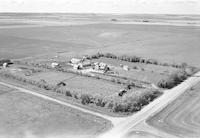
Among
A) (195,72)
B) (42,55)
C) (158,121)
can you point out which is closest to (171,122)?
(158,121)

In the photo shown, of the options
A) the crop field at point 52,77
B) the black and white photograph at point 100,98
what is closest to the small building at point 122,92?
the black and white photograph at point 100,98

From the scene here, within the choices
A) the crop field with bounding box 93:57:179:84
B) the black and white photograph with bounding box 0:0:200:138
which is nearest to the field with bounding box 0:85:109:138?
the black and white photograph with bounding box 0:0:200:138

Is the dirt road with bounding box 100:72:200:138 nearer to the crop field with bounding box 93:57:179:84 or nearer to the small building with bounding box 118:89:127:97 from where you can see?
the small building with bounding box 118:89:127:97

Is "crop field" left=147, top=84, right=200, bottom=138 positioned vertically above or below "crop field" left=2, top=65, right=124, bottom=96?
below

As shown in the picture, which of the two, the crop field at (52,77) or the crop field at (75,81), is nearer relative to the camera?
the crop field at (75,81)

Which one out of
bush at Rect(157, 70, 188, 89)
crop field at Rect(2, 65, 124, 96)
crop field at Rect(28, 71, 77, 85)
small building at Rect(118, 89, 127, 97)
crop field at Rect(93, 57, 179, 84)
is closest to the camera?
small building at Rect(118, 89, 127, 97)

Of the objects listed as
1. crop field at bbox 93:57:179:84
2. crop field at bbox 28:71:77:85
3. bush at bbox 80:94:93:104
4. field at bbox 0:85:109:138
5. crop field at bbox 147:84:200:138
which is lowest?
field at bbox 0:85:109:138

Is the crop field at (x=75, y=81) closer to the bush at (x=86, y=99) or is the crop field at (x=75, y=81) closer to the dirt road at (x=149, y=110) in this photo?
the bush at (x=86, y=99)
